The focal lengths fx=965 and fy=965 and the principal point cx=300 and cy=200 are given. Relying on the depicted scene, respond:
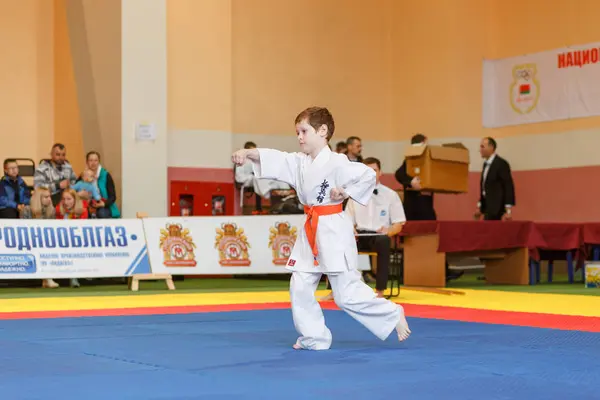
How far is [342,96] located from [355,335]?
36.1 ft

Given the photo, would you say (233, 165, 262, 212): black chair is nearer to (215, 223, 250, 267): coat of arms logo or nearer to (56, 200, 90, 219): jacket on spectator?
(215, 223, 250, 267): coat of arms logo

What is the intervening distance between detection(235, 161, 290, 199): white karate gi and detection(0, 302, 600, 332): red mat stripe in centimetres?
527

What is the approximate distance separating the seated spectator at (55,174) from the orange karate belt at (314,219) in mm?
7850

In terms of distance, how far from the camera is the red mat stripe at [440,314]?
293 inches

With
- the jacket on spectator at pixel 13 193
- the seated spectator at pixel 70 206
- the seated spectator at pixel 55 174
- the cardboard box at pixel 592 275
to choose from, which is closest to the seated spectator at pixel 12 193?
the jacket on spectator at pixel 13 193

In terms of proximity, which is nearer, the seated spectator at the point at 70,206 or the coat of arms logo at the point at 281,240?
the seated spectator at the point at 70,206

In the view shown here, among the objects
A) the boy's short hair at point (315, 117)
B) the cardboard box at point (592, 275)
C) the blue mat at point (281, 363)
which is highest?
the boy's short hair at point (315, 117)

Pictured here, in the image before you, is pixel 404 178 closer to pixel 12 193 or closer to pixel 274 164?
pixel 12 193

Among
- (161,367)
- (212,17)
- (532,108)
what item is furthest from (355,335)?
(532,108)

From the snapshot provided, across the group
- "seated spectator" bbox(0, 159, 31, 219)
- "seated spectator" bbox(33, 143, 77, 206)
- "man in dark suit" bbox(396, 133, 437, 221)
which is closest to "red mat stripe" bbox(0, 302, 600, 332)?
"man in dark suit" bbox(396, 133, 437, 221)

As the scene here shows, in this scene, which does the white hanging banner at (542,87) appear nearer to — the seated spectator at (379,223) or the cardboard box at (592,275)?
the cardboard box at (592,275)

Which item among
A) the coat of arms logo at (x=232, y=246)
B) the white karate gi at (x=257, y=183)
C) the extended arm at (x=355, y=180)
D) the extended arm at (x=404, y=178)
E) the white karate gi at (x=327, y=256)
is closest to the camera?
the white karate gi at (x=327, y=256)

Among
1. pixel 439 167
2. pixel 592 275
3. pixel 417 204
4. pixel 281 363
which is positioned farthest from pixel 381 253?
pixel 281 363

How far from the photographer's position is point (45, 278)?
11719 millimetres
